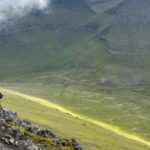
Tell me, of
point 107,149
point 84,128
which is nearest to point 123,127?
point 84,128

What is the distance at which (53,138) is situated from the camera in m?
50.2

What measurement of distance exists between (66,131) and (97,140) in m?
7.23

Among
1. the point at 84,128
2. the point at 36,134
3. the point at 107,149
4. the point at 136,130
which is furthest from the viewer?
the point at 136,130

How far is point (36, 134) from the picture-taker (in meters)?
48.8

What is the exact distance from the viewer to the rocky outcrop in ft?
141

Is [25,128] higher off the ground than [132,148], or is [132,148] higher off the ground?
[25,128]

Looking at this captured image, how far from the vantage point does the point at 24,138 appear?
4497 centimetres

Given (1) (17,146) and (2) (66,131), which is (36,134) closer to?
(1) (17,146)


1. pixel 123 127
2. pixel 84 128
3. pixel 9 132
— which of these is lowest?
pixel 123 127

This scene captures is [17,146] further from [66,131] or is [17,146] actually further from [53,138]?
[66,131]

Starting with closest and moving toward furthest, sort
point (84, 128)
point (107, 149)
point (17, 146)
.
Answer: point (17, 146)
point (107, 149)
point (84, 128)

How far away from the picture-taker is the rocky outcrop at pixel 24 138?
141 feet

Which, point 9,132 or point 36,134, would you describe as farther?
point 36,134

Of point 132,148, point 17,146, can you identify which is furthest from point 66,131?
point 17,146
